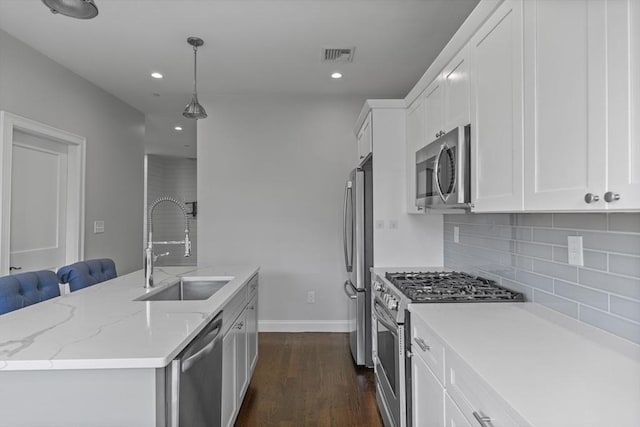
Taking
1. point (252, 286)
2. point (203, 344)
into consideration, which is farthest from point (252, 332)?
point (203, 344)

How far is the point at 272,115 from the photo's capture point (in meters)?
4.50

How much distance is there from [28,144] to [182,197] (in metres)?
5.80

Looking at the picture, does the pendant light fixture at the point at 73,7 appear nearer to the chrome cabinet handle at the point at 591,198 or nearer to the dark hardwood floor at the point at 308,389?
the chrome cabinet handle at the point at 591,198

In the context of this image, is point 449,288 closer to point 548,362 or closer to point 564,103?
point 548,362

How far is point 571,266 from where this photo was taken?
153 centimetres

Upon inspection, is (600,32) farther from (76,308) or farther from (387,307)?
(76,308)

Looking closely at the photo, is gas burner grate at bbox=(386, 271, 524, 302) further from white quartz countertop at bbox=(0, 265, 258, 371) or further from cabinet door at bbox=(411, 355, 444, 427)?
white quartz countertop at bbox=(0, 265, 258, 371)

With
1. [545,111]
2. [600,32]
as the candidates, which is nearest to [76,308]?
[545,111]

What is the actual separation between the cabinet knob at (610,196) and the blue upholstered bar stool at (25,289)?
8.48 feet

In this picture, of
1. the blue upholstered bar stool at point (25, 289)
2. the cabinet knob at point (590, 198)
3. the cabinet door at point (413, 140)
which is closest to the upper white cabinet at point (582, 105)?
the cabinet knob at point (590, 198)

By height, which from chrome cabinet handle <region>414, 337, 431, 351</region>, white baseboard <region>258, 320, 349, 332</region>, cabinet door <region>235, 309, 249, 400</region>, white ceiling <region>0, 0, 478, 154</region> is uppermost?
white ceiling <region>0, 0, 478, 154</region>

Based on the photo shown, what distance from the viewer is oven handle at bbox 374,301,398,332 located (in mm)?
2013

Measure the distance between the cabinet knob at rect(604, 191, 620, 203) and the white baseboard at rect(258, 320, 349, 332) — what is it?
146 inches

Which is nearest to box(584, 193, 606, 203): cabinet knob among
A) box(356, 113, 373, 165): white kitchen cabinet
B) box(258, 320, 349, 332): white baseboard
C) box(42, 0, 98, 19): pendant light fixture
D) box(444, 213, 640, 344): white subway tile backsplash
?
box(444, 213, 640, 344): white subway tile backsplash
